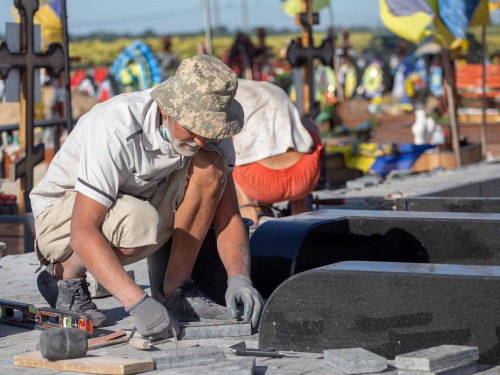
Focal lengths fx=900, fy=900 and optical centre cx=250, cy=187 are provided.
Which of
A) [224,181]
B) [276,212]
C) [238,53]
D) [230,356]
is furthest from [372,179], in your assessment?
[238,53]

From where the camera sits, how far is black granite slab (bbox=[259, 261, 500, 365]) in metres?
3.11

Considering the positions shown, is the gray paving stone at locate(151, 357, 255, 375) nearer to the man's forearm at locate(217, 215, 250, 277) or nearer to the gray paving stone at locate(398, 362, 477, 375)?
the gray paving stone at locate(398, 362, 477, 375)

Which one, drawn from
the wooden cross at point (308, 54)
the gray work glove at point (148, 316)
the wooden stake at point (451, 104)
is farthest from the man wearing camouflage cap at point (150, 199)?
the wooden stake at point (451, 104)

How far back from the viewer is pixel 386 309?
3.20m

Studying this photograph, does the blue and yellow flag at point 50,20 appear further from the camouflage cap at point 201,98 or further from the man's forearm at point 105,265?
the man's forearm at point 105,265

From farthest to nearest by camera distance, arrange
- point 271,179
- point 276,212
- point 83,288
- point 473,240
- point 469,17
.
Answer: point 469,17
point 276,212
point 271,179
point 473,240
point 83,288

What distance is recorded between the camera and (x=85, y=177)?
3303mm

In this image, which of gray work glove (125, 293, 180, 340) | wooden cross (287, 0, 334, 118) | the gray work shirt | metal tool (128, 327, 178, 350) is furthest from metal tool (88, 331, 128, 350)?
wooden cross (287, 0, 334, 118)

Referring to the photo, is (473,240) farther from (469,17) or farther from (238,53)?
(238,53)

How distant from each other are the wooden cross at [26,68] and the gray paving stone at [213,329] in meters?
4.66

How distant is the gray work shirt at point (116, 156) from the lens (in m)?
3.31

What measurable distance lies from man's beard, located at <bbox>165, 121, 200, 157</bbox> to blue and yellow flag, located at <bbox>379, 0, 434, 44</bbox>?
26.4ft

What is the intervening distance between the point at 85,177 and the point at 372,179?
7175 mm

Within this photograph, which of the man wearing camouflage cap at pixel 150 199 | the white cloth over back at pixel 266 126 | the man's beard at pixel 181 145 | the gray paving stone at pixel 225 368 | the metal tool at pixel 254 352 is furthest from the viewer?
the white cloth over back at pixel 266 126
